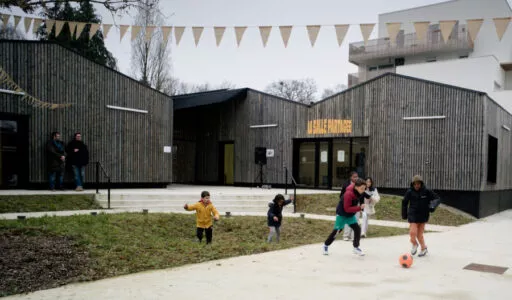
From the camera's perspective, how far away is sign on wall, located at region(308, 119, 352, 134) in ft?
60.1

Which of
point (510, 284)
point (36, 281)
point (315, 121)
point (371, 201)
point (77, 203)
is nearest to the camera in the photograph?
point (36, 281)

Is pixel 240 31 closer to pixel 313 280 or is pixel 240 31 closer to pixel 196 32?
pixel 196 32

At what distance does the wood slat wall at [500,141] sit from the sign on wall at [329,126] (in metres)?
5.14

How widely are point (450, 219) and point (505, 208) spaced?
8.58m

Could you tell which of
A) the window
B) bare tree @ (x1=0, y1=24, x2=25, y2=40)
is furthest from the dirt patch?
the window

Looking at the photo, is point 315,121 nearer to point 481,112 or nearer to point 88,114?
point 481,112

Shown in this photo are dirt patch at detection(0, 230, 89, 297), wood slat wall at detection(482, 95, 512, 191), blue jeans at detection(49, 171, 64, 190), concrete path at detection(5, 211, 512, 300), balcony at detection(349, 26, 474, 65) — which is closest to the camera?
concrete path at detection(5, 211, 512, 300)

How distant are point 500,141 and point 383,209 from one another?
7.44 meters

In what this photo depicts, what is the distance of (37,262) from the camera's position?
5.82 meters

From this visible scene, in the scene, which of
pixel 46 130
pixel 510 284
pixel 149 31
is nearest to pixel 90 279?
pixel 510 284

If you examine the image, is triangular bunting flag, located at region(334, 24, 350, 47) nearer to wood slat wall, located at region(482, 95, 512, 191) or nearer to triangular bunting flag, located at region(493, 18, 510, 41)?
triangular bunting flag, located at region(493, 18, 510, 41)

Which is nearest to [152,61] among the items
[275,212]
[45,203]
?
[45,203]

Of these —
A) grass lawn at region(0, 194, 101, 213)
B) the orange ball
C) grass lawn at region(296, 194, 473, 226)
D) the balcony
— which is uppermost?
the balcony

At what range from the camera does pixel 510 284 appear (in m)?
5.58
